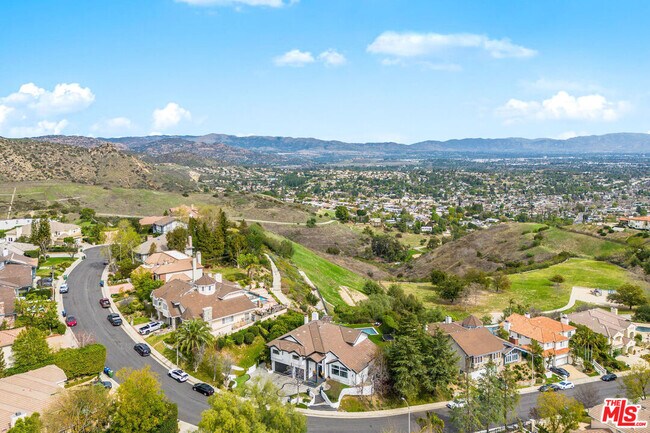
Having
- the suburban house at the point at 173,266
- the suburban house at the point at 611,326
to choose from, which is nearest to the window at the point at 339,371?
the suburban house at the point at 173,266

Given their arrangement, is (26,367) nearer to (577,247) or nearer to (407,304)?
(407,304)

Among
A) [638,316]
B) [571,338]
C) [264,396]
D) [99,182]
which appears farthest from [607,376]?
[99,182]

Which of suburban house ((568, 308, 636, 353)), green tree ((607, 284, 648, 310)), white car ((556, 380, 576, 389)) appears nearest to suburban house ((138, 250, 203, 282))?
white car ((556, 380, 576, 389))

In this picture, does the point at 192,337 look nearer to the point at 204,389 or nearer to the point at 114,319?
the point at 204,389

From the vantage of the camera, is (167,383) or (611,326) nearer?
(167,383)

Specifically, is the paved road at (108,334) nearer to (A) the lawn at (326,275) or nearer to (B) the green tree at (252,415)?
(B) the green tree at (252,415)

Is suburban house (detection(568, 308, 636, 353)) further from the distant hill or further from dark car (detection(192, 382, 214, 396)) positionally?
the distant hill

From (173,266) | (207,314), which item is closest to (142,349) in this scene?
(207,314)
